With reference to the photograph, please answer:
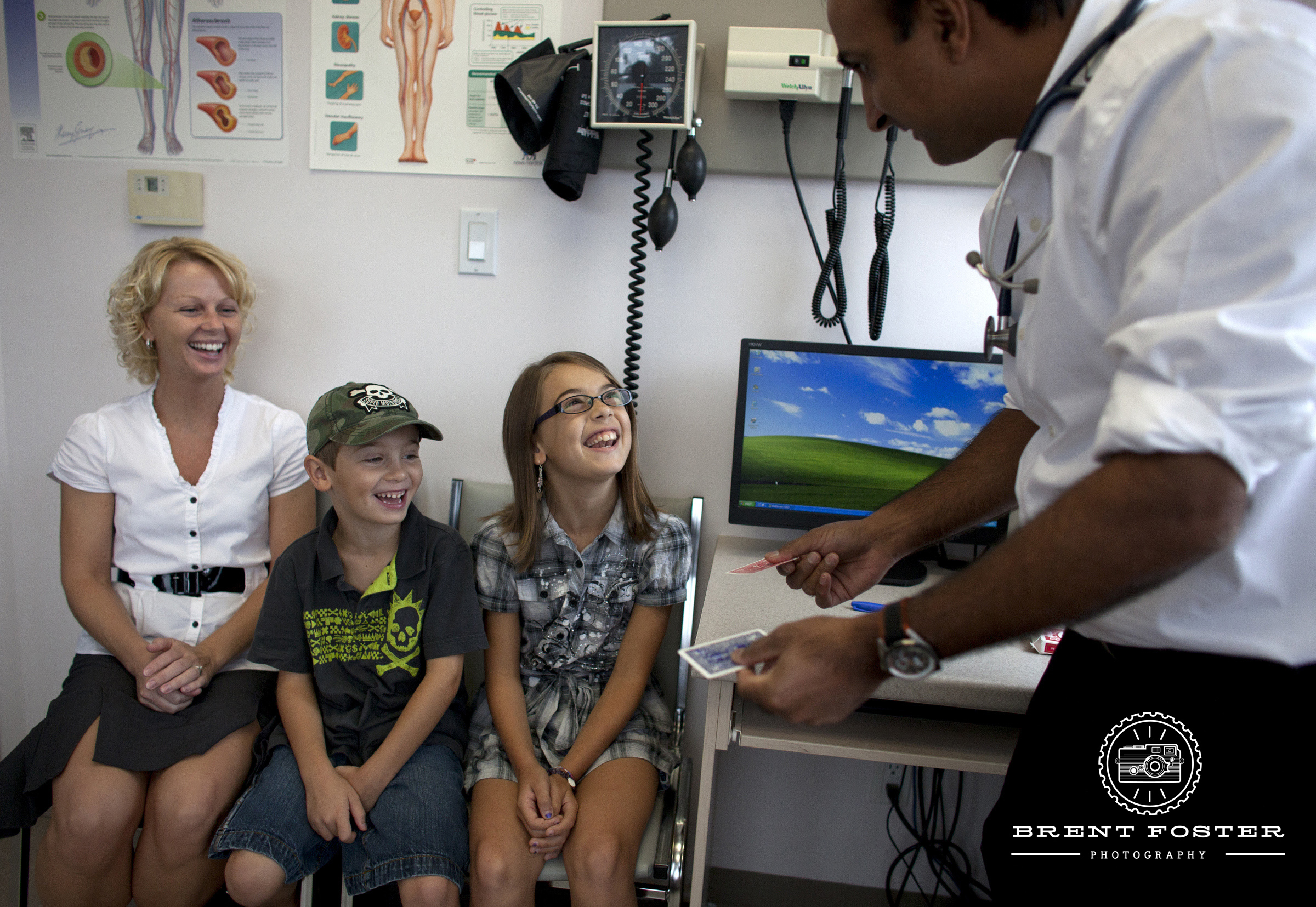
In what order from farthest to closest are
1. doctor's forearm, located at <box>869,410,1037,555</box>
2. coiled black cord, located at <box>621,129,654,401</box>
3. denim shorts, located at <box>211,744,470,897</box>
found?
1. coiled black cord, located at <box>621,129,654,401</box>
2. denim shorts, located at <box>211,744,470,897</box>
3. doctor's forearm, located at <box>869,410,1037,555</box>

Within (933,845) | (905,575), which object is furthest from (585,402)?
(933,845)

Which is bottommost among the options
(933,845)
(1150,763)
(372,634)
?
(933,845)

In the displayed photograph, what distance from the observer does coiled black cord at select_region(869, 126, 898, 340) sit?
177cm

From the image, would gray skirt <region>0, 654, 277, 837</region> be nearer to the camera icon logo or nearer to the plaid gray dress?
the plaid gray dress

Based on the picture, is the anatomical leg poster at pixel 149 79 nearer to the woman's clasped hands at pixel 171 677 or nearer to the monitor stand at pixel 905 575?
the woman's clasped hands at pixel 171 677

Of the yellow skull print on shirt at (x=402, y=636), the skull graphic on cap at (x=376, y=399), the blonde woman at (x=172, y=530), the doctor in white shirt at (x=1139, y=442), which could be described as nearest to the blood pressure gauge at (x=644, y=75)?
the skull graphic on cap at (x=376, y=399)

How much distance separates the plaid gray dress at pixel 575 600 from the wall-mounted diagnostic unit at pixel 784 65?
94cm

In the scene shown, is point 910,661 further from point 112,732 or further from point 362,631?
point 112,732

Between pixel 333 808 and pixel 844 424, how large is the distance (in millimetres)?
1189

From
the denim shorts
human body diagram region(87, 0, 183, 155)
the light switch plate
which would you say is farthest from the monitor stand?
human body diagram region(87, 0, 183, 155)

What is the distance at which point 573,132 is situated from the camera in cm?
175

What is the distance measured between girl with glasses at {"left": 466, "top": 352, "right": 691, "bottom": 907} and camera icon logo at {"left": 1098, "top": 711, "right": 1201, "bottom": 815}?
840mm

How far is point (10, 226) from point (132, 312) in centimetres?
59

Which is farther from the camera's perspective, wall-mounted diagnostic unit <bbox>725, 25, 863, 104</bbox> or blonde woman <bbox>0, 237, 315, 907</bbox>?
wall-mounted diagnostic unit <bbox>725, 25, 863, 104</bbox>
